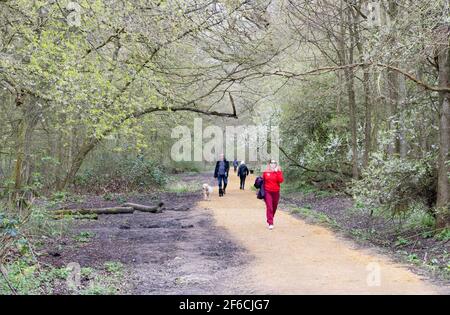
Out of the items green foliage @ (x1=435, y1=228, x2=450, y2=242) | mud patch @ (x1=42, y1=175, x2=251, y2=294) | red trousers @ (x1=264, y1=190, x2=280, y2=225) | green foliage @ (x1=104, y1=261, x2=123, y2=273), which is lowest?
mud patch @ (x1=42, y1=175, x2=251, y2=294)

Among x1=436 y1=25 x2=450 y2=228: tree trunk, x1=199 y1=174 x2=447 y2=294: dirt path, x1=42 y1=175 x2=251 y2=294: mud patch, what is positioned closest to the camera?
x1=199 y1=174 x2=447 y2=294: dirt path

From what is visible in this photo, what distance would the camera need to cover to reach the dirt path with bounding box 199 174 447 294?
7293 millimetres

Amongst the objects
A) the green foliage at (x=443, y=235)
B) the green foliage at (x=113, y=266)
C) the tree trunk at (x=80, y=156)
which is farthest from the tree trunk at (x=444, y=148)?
the tree trunk at (x=80, y=156)

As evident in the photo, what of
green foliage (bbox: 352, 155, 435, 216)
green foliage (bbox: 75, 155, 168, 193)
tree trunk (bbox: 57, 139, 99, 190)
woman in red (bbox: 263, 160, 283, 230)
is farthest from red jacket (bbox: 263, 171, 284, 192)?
green foliage (bbox: 75, 155, 168, 193)

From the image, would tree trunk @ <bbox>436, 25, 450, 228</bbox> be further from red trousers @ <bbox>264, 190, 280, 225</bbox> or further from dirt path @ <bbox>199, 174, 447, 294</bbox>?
red trousers @ <bbox>264, 190, 280, 225</bbox>

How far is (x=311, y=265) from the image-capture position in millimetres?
9094

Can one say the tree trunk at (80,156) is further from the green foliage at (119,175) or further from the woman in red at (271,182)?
the woman in red at (271,182)

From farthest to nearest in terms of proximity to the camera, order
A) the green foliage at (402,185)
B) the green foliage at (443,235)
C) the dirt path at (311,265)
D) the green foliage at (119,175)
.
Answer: the green foliage at (119,175)
the green foliage at (402,185)
the green foliage at (443,235)
the dirt path at (311,265)

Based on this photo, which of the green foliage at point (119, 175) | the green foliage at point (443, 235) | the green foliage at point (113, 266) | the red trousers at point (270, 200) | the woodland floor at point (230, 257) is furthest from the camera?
the green foliage at point (119, 175)

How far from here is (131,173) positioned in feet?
96.5

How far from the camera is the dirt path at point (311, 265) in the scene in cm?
729

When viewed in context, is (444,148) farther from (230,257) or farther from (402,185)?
(230,257)
